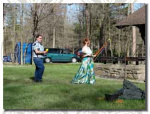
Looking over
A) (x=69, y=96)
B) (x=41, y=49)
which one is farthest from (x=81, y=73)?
(x=69, y=96)

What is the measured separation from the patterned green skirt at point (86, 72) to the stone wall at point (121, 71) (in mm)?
2595

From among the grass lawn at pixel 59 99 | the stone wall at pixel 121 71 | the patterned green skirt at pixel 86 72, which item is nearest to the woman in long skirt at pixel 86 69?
the patterned green skirt at pixel 86 72

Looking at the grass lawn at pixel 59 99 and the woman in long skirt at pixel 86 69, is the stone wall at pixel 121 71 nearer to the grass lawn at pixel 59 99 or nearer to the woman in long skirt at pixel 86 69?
the woman in long skirt at pixel 86 69

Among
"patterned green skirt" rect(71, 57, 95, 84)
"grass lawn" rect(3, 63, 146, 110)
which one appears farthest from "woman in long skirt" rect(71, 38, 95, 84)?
"grass lawn" rect(3, 63, 146, 110)

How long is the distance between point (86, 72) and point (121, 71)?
3.23 meters

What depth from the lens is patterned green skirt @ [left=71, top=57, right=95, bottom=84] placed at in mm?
8664

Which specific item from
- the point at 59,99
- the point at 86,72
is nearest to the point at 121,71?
the point at 86,72

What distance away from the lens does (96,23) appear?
31047 millimetres

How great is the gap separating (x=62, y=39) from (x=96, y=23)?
4570 mm

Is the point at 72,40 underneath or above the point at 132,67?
above

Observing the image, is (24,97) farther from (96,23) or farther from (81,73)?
(96,23)

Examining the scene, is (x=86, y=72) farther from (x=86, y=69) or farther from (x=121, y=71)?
(x=121, y=71)

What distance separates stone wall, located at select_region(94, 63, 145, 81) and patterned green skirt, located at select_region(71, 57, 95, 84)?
102 inches

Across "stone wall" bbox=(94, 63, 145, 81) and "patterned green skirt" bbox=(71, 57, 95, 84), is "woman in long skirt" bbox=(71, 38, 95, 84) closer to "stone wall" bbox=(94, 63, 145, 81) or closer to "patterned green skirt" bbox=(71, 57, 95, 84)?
"patterned green skirt" bbox=(71, 57, 95, 84)
